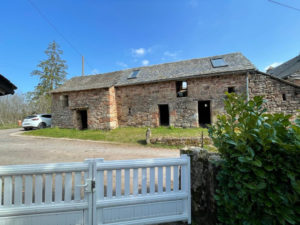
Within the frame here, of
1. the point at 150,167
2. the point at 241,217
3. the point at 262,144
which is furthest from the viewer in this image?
the point at 150,167

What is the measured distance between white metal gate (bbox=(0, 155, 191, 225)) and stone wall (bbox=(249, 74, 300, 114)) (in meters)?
9.93

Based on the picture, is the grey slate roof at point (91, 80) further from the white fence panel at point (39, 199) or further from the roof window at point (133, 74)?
the white fence panel at point (39, 199)

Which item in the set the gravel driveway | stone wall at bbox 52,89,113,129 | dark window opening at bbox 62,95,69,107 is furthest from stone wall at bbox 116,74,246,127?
dark window opening at bbox 62,95,69,107

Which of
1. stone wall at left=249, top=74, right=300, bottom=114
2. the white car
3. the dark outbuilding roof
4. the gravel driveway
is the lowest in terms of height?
the gravel driveway

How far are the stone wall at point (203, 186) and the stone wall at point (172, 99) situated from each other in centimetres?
813

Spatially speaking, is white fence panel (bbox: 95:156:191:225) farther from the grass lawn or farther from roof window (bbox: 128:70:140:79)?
roof window (bbox: 128:70:140:79)

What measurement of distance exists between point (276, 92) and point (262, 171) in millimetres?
10435

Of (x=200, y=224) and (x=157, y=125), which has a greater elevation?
(x=157, y=125)

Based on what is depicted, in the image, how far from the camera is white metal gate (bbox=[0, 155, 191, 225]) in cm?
154

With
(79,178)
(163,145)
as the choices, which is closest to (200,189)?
(79,178)

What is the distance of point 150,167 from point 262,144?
1.28 meters

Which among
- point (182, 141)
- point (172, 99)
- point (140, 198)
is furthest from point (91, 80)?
point (140, 198)

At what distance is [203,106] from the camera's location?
44.9ft

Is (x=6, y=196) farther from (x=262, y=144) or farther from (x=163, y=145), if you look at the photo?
(x=163, y=145)
